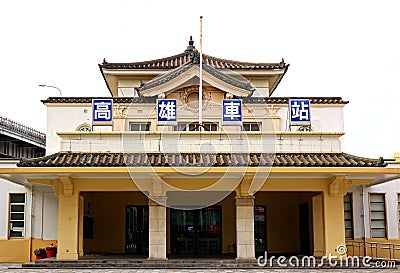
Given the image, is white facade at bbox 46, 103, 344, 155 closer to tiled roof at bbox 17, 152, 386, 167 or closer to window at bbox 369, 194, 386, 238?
window at bbox 369, 194, 386, 238

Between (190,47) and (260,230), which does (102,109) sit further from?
(190,47)

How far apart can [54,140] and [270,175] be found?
26.3ft

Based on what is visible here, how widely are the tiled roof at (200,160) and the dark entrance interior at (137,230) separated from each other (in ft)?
16.2

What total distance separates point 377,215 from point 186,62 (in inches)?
338

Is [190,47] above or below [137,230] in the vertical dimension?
above

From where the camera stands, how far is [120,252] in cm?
1938

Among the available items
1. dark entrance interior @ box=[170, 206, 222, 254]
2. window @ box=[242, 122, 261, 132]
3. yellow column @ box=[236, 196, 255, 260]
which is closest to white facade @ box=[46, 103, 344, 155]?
window @ box=[242, 122, 261, 132]

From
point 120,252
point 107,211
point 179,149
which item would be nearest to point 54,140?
point 107,211

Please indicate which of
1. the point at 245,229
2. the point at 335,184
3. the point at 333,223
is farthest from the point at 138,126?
the point at 333,223

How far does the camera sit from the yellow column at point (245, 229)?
14.9 m

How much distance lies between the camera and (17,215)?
18422 millimetres

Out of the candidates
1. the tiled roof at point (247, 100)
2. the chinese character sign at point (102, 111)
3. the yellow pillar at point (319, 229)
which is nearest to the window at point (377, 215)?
the yellow pillar at point (319, 229)

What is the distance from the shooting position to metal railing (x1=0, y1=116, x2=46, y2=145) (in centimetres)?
3534

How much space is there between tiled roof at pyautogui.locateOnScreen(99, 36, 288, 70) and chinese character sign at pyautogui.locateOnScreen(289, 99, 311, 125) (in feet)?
10.6
